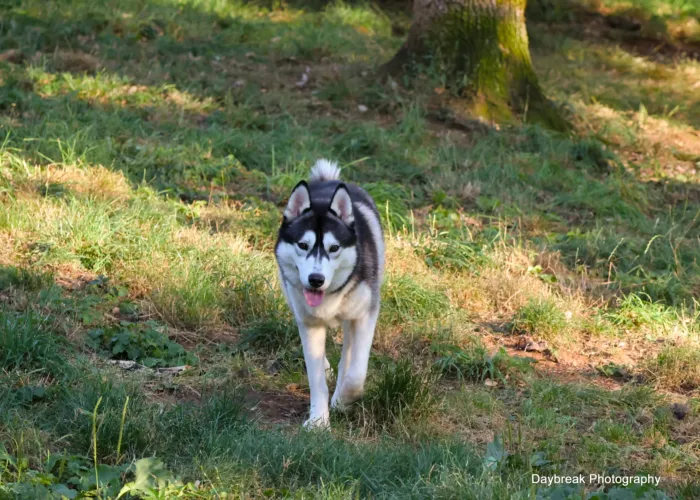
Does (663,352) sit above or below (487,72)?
→ below

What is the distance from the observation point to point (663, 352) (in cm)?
586

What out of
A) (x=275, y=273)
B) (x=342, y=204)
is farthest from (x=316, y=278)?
(x=275, y=273)

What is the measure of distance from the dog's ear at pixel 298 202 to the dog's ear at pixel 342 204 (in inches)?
6.3

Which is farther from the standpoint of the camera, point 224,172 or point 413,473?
point 224,172

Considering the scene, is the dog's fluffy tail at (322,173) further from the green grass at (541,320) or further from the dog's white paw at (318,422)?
the dog's white paw at (318,422)

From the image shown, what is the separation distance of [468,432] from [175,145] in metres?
5.03

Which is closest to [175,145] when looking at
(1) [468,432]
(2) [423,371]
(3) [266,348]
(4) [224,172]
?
(4) [224,172]

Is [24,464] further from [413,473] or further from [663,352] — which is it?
[663,352]

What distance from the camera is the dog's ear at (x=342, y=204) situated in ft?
15.8

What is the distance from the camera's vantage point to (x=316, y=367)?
4.96 m

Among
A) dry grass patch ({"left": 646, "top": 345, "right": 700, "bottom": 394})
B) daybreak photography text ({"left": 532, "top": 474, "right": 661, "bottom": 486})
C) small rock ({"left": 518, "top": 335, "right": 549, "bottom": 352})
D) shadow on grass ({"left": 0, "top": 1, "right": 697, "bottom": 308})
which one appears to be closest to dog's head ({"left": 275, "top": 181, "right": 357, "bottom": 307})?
daybreak photography text ({"left": 532, "top": 474, "right": 661, "bottom": 486})

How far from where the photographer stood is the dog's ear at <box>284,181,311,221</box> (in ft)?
16.0

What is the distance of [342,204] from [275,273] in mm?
1806

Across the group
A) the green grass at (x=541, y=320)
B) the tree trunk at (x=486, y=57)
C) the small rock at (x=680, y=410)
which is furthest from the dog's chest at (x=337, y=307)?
the tree trunk at (x=486, y=57)
